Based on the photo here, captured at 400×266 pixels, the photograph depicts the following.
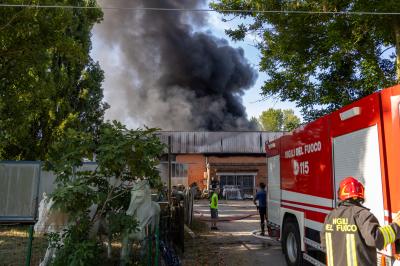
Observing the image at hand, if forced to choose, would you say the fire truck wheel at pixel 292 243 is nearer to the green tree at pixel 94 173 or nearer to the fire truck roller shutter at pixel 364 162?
the fire truck roller shutter at pixel 364 162

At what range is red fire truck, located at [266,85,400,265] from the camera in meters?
3.65

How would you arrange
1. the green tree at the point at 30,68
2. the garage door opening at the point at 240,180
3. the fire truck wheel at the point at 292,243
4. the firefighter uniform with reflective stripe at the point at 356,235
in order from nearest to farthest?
the firefighter uniform with reflective stripe at the point at 356,235
the fire truck wheel at the point at 292,243
the green tree at the point at 30,68
the garage door opening at the point at 240,180

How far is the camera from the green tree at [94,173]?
17.6ft

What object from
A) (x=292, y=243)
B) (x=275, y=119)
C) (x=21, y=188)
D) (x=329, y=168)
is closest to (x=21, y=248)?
(x=21, y=188)

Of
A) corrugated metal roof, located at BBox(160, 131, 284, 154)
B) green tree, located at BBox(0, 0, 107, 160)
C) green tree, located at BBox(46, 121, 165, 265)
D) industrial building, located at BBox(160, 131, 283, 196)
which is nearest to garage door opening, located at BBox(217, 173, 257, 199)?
industrial building, located at BBox(160, 131, 283, 196)

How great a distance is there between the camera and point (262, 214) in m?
11.4

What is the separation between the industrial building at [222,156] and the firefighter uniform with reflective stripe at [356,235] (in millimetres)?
29038

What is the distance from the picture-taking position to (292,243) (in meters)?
6.78

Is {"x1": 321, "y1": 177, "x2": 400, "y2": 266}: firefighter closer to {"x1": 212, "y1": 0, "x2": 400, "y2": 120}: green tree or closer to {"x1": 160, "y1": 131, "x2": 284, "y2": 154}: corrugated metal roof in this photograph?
{"x1": 212, "y1": 0, "x2": 400, "y2": 120}: green tree

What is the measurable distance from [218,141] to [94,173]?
98.0ft

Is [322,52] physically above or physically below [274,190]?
above

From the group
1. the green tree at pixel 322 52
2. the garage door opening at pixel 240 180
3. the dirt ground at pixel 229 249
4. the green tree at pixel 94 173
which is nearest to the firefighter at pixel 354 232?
the green tree at pixel 94 173

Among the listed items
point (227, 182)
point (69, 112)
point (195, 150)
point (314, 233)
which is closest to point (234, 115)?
point (195, 150)

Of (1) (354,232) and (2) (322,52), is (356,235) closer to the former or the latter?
(1) (354,232)
